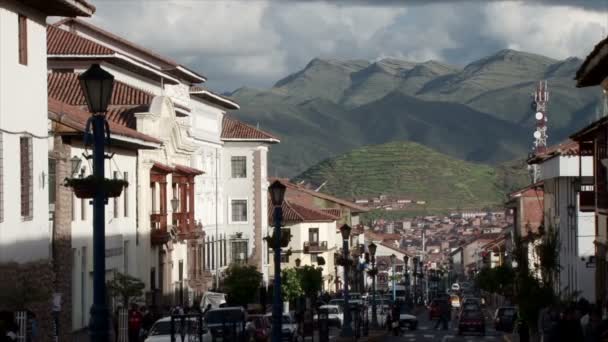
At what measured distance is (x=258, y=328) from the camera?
48344mm

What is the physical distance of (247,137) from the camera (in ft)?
321

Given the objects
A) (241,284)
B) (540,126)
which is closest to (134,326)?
(241,284)

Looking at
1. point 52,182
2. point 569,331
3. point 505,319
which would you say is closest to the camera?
point 569,331

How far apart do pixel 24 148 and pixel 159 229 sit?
35.5 meters

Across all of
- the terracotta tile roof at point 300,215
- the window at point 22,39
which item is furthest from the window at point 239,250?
the window at point 22,39

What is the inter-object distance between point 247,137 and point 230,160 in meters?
1.91

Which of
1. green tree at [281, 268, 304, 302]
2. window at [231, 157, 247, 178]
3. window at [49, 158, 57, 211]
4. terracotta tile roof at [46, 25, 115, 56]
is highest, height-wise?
terracotta tile roof at [46, 25, 115, 56]

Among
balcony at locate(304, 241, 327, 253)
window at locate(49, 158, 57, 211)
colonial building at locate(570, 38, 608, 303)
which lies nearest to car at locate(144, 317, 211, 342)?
window at locate(49, 158, 57, 211)

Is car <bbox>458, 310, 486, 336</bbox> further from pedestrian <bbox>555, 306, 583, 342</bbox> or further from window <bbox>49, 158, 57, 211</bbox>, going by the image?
pedestrian <bbox>555, 306, 583, 342</bbox>

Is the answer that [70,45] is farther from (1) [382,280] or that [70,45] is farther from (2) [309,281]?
(1) [382,280]

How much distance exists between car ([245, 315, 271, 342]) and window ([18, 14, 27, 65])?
16.3m

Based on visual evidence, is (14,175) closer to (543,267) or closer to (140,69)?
(543,267)

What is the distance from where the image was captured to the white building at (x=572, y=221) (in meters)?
66.9

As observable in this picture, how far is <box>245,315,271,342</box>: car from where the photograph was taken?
151ft
